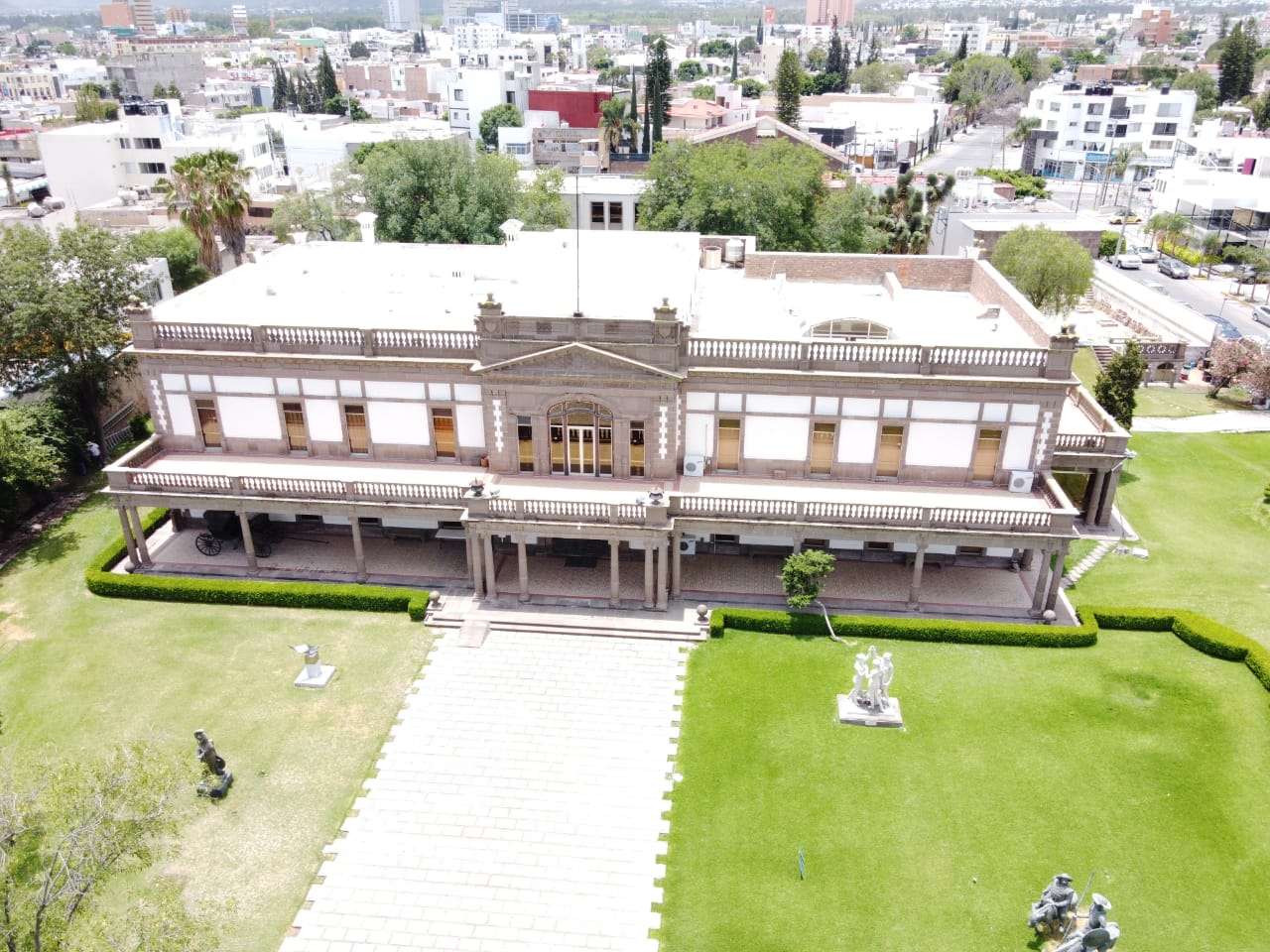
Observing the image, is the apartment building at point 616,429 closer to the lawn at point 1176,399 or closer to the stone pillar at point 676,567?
the stone pillar at point 676,567

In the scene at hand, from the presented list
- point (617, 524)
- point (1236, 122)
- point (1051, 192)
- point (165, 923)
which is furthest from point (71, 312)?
point (1236, 122)

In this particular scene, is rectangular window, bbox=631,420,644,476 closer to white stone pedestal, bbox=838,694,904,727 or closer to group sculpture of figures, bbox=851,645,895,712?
group sculpture of figures, bbox=851,645,895,712

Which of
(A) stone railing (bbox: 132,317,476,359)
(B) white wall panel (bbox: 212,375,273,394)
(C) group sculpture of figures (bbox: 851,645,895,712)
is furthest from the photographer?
(B) white wall panel (bbox: 212,375,273,394)

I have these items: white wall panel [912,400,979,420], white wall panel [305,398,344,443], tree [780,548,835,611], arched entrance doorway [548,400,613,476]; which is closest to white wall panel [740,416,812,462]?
white wall panel [912,400,979,420]

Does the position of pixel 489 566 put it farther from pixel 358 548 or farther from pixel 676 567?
pixel 676 567

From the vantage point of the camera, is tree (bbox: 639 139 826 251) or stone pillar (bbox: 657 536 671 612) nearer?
stone pillar (bbox: 657 536 671 612)

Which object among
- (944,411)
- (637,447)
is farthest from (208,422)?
(944,411)

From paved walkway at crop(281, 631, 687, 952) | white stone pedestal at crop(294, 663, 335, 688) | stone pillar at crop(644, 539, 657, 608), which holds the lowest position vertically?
paved walkway at crop(281, 631, 687, 952)

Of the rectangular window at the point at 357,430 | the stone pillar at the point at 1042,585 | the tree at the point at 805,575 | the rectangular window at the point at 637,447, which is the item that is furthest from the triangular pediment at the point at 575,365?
the stone pillar at the point at 1042,585
